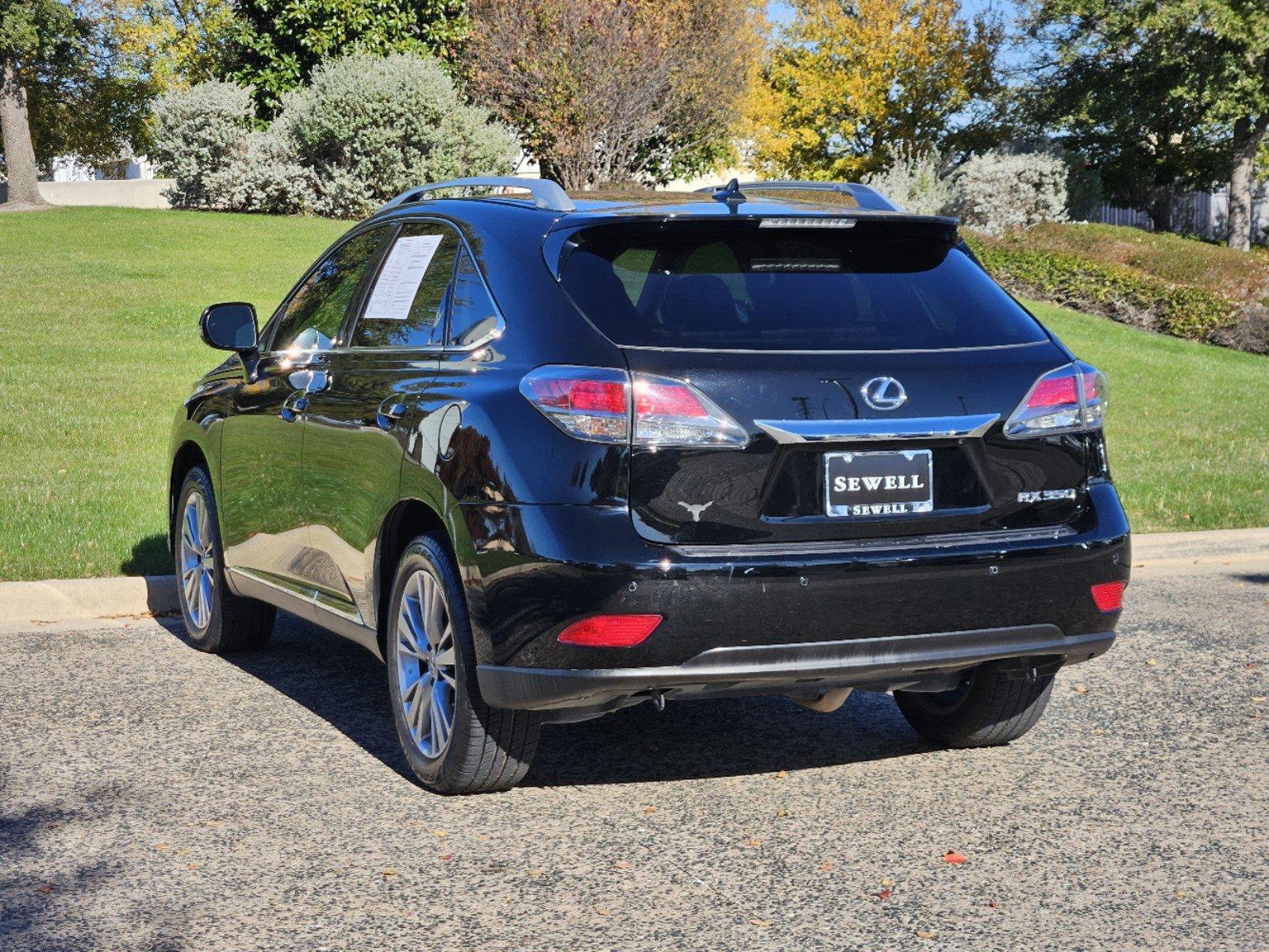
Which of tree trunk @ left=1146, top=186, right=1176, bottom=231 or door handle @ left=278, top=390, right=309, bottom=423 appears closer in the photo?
door handle @ left=278, top=390, right=309, bottom=423

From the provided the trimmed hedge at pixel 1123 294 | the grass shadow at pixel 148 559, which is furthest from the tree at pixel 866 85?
the grass shadow at pixel 148 559

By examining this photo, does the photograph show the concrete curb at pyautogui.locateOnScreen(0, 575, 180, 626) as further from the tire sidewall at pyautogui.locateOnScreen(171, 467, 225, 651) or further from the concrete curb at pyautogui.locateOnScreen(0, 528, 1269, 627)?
the tire sidewall at pyautogui.locateOnScreen(171, 467, 225, 651)

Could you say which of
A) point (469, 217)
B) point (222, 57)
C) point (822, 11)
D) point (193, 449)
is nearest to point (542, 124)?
point (222, 57)

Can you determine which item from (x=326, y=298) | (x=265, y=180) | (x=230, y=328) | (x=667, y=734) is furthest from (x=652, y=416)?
(x=265, y=180)

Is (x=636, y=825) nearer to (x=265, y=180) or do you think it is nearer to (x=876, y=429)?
(x=876, y=429)

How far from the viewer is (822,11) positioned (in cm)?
4453

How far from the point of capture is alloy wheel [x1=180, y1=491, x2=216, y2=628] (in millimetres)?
7227

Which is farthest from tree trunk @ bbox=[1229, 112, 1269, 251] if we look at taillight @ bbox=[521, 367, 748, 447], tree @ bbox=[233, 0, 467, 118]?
taillight @ bbox=[521, 367, 748, 447]

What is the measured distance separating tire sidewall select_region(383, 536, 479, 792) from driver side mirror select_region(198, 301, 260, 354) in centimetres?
170

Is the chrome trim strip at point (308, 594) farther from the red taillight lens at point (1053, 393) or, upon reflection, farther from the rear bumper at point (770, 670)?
the red taillight lens at point (1053, 393)

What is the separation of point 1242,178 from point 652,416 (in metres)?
38.3

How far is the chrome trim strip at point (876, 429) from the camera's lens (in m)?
4.41

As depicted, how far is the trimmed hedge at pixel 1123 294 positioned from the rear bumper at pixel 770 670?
69.3 feet

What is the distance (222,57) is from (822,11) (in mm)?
16464
